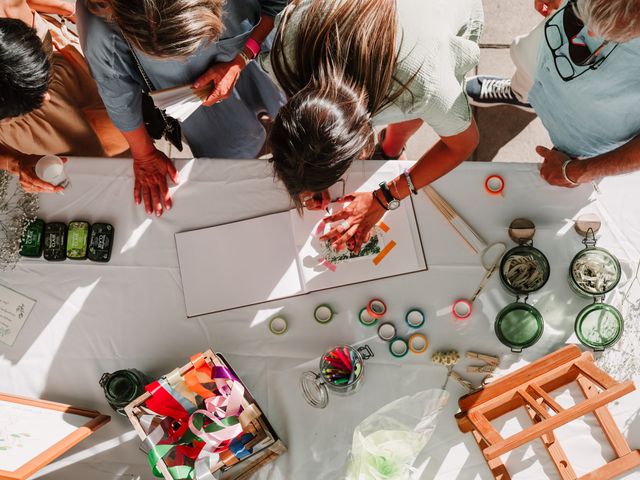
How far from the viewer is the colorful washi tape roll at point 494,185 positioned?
1359mm

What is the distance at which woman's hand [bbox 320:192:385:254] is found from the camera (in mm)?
1317

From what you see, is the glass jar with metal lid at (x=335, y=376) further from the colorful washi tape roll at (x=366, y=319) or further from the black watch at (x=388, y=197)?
the black watch at (x=388, y=197)

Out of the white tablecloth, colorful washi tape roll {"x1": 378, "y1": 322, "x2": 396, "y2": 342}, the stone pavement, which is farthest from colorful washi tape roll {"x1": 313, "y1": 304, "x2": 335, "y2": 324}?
the stone pavement

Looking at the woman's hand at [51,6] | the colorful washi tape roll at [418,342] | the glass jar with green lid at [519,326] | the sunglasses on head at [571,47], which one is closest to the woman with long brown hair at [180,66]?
the woman's hand at [51,6]

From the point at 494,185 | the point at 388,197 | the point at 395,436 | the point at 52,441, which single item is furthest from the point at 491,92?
the point at 52,441

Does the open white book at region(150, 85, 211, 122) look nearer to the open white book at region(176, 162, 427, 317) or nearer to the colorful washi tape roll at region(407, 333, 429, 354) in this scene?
the open white book at region(176, 162, 427, 317)

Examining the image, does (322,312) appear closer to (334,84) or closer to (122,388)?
(122,388)

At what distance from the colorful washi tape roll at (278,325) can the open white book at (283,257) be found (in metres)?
0.06

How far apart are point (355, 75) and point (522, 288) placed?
2.35 ft

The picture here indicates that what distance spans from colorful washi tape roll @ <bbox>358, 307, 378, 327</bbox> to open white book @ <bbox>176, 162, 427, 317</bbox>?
8 cm

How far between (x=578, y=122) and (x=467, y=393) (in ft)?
2.39

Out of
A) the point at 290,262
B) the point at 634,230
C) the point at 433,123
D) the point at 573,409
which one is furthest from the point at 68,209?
the point at 634,230

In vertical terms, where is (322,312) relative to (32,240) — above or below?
above

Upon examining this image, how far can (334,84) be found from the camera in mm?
885
